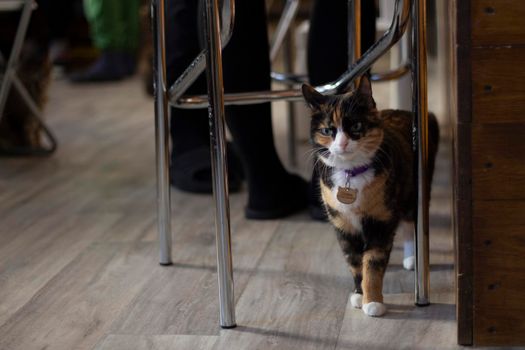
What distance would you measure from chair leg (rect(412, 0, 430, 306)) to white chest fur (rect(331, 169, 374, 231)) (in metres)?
0.08

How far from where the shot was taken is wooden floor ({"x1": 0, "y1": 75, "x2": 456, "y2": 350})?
1.27 metres

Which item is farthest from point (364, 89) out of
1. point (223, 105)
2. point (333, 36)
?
point (333, 36)

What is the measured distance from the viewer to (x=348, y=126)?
1270mm

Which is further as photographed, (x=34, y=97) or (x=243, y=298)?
(x=34, y=97)

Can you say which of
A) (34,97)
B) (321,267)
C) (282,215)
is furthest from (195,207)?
(34,97)

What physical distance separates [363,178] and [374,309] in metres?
0.20

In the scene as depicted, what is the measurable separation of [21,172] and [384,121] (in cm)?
134

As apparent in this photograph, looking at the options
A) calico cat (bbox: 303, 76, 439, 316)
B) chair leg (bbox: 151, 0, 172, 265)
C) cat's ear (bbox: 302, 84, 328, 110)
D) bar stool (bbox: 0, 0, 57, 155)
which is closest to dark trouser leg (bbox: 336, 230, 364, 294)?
calico cat (bbox: 303, 76, 439, 316)

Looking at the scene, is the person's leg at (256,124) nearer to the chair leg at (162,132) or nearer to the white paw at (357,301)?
the chair leg at (162,132)

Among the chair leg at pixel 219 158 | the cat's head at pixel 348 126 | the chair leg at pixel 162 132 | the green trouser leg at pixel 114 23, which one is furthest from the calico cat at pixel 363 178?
the green trouser leg at pixel 114 23

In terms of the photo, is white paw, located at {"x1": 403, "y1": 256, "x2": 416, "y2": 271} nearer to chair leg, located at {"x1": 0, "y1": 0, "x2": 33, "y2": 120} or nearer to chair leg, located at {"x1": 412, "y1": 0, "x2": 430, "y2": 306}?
chair leg, located at {"x1": 412, "y1": 0, "x2": 430, "y2": 306}

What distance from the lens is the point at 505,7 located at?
105cm

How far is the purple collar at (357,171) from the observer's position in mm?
1302

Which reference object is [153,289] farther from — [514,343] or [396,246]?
[514,343]
